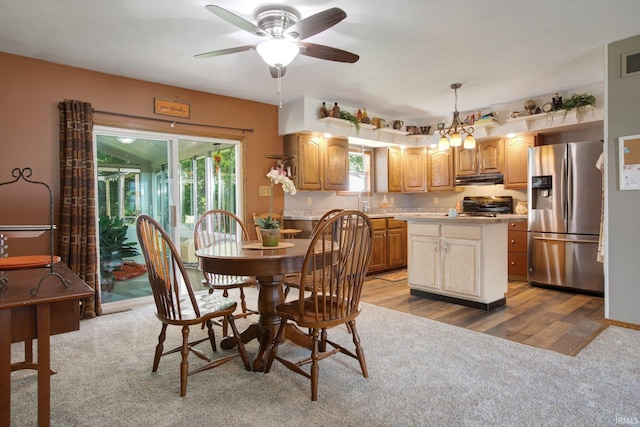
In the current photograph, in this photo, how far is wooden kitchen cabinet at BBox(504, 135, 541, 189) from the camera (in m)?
5.23

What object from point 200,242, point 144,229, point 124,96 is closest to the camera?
point 144,229

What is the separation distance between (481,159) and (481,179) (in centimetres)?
30

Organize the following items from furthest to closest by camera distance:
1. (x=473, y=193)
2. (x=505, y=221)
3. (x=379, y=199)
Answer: (x=379, y=199) < (x=473, y=193) < (x=505, y=221)

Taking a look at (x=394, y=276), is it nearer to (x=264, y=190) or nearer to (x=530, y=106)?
(x=264, y=190)

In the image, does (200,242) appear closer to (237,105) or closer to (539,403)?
(237,105)

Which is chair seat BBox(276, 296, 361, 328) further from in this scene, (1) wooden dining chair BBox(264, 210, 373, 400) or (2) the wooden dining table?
(2) the wooden dining table

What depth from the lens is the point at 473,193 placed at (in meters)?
6.21

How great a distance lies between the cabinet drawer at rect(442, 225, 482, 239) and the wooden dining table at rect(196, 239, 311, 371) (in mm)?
1843

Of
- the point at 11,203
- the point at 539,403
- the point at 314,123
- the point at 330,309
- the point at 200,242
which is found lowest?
the point at 539,403

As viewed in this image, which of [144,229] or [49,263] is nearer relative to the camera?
[49,263]

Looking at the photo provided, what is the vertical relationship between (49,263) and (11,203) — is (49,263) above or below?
below

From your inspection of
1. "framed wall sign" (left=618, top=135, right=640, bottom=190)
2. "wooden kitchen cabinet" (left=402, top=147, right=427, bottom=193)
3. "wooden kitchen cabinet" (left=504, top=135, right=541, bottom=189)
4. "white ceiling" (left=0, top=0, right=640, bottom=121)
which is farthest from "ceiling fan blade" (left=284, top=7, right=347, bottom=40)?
"wooden kitchen cabinet" (left=402, top=147, right=427, bottom=193)

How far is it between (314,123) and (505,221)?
2594 millimetres

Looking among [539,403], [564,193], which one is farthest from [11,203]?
[564,193]
